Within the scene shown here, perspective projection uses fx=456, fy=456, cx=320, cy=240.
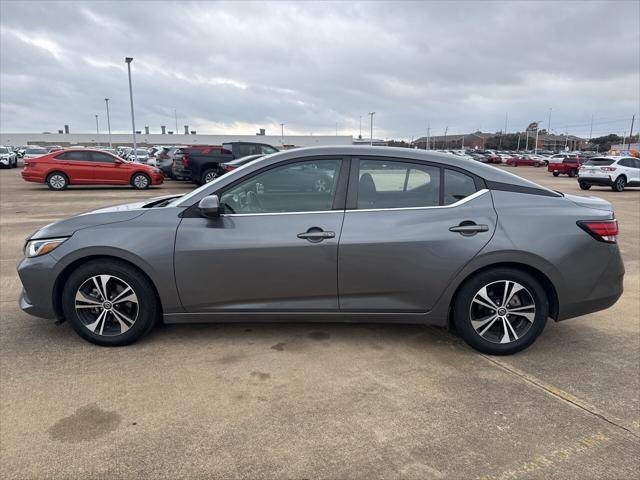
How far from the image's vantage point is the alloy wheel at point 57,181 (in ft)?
55.7

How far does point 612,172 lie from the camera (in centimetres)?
2006

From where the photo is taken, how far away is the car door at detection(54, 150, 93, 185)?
17016mm

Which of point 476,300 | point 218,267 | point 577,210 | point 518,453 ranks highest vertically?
point 577,210

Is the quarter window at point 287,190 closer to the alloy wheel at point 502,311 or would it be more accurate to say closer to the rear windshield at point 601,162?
the alloy wheel at point 502,311

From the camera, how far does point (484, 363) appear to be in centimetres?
352

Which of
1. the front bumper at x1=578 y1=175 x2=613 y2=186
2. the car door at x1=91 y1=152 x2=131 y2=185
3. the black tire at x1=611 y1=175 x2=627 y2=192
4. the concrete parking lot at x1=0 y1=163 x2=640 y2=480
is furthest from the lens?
the black tire at x1=611 y1=175 x2=627 y2=192

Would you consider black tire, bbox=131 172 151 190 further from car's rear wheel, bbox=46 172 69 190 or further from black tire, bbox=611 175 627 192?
black tire, bbox=611 175 627 192

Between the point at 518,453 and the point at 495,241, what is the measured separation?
152 cm

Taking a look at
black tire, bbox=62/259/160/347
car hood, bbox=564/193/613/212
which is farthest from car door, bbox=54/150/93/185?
car hood, bbox=564/193/613/212

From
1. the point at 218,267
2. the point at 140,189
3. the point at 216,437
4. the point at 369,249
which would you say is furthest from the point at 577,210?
the point at 140,189

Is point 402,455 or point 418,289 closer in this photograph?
point 402,455

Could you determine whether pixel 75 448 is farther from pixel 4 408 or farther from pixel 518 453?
pixel 518 453

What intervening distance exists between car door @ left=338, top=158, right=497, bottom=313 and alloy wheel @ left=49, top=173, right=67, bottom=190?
16808 millimetres

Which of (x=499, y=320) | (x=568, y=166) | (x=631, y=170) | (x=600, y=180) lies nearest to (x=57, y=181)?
(x=499, y=320)
